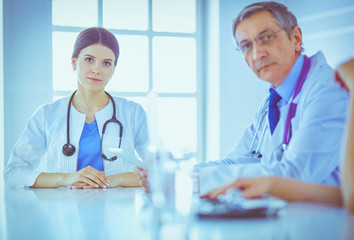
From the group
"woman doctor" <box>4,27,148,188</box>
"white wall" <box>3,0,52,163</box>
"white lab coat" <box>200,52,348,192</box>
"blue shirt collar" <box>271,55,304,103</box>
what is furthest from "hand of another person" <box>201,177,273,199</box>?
"white wall" <box>3,0,52,163</box>

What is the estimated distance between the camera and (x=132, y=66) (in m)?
4.00

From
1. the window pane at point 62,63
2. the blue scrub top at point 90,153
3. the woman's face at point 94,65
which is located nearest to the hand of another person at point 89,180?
the blue scrub top at point 90,153

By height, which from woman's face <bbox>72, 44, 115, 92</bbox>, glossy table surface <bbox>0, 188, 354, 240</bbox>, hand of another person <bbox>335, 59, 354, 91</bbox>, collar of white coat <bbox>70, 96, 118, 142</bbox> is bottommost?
glossy table surface <bbox>0, 188, 354, 240</bbox>

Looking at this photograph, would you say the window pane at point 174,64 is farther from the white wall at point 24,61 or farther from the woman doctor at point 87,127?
the woman doctor at point 87,127

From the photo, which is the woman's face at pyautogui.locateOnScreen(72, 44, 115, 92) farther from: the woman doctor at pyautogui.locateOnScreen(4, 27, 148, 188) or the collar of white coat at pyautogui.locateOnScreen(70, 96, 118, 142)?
the collar of white coat at pyautogui.locateOnScreen(70, 96, 118, 142)

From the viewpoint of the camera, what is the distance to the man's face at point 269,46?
1601mm

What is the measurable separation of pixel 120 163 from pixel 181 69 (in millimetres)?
2259

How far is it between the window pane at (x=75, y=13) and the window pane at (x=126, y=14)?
0.13 metres

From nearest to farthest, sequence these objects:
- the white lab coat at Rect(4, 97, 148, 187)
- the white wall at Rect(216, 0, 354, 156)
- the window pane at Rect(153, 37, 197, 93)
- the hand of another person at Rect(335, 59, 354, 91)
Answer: the hand of another person at Rect(335, 59, 354, 91) → the white lab coat at Rect(4, 97, 148, 187) → the white wall at Rect(216, 0, 354, 156) → the window pane at Rect(153, 37, 197, 93)

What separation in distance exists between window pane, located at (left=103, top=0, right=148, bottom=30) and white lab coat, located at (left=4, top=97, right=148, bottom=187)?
1.96 m

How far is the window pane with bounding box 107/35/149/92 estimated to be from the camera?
397 cm

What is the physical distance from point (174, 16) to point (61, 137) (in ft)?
8.09

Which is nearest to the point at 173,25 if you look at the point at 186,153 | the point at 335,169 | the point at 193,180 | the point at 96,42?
the point at 96,42

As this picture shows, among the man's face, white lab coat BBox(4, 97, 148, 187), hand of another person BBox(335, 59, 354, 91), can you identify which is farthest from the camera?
white lab coat BBox(4, 97, 148, 187)
